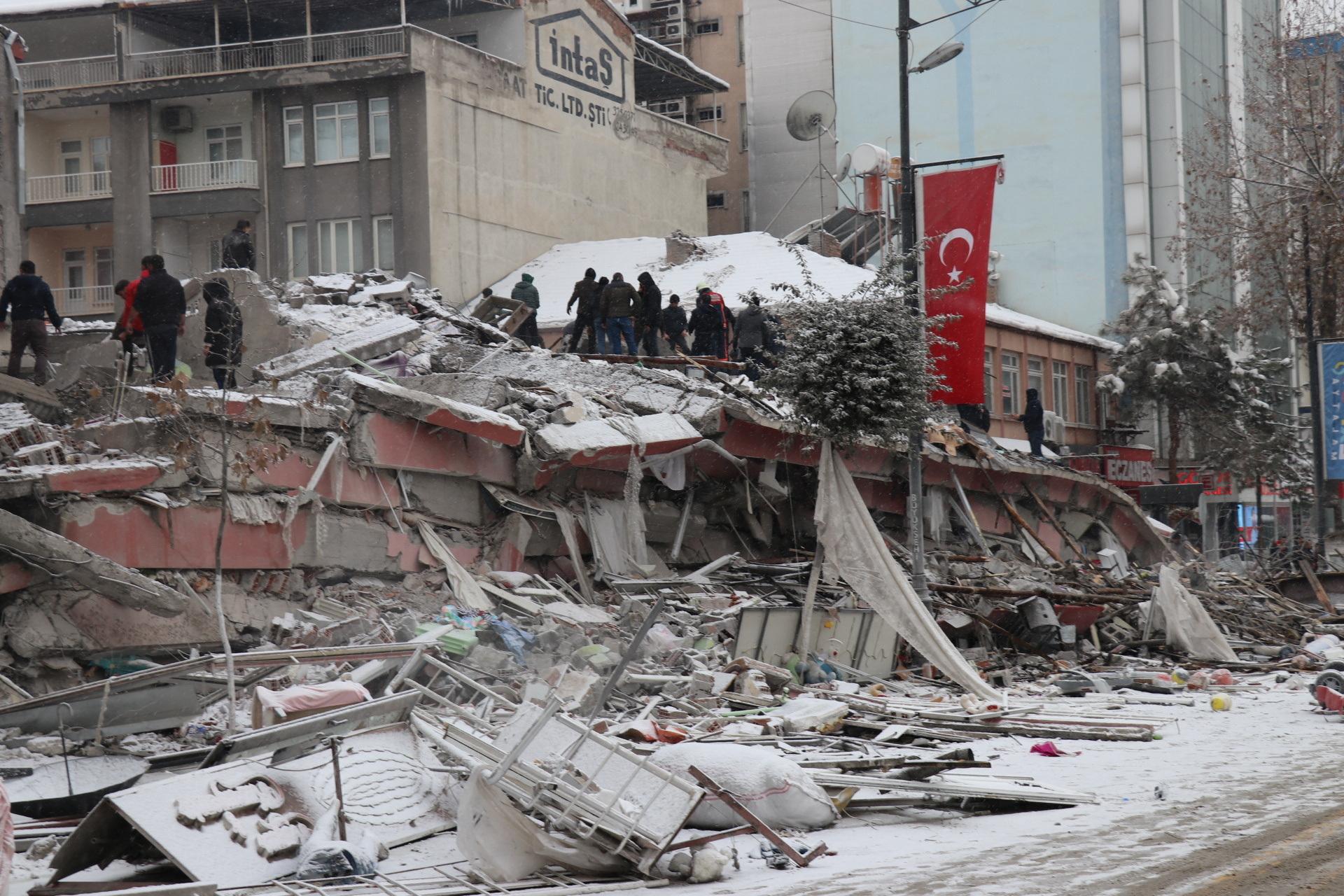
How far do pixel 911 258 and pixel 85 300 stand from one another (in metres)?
30.6

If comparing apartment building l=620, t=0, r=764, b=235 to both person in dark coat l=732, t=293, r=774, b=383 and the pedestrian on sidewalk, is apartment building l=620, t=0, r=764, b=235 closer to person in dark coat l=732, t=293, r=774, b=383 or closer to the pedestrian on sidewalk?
person in dark coat l=732, t=293, r=774, b=383

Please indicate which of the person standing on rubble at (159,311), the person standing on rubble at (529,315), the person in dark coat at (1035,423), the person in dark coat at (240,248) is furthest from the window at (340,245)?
the person standing on rubble at (159,311)

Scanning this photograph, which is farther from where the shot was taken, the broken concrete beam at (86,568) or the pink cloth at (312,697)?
the broken concrete beam at (86,568)

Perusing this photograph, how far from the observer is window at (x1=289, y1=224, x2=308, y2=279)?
123 ft

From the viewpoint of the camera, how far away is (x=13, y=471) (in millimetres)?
12359

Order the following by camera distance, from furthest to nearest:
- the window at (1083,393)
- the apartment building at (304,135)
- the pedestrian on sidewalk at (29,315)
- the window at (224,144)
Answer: the window at (1083,393), the window at (224,144), the apartment building at (304,135), the pedestrian on sidewalk at (29,315)

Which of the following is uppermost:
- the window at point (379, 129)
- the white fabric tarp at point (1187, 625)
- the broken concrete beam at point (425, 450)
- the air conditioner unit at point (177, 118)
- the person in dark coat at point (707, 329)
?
the air conditioner unit at point (177, 118)

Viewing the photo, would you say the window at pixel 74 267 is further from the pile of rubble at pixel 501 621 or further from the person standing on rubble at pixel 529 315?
the pile of rubble at pixel 501 621

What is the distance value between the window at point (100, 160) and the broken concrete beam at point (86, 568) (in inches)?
1173

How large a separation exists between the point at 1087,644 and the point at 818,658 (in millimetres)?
5147

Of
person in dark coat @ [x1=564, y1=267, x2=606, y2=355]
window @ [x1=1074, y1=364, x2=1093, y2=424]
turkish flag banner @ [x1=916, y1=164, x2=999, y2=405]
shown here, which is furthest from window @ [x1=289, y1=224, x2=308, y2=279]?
turkish flag banner @ [x1=916, y1=164, x2=999, y2=405]

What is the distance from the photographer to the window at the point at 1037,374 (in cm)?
4378

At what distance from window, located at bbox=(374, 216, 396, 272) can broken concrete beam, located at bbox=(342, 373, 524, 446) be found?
21.0m

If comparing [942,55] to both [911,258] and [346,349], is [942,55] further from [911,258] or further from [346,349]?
[346,349]
